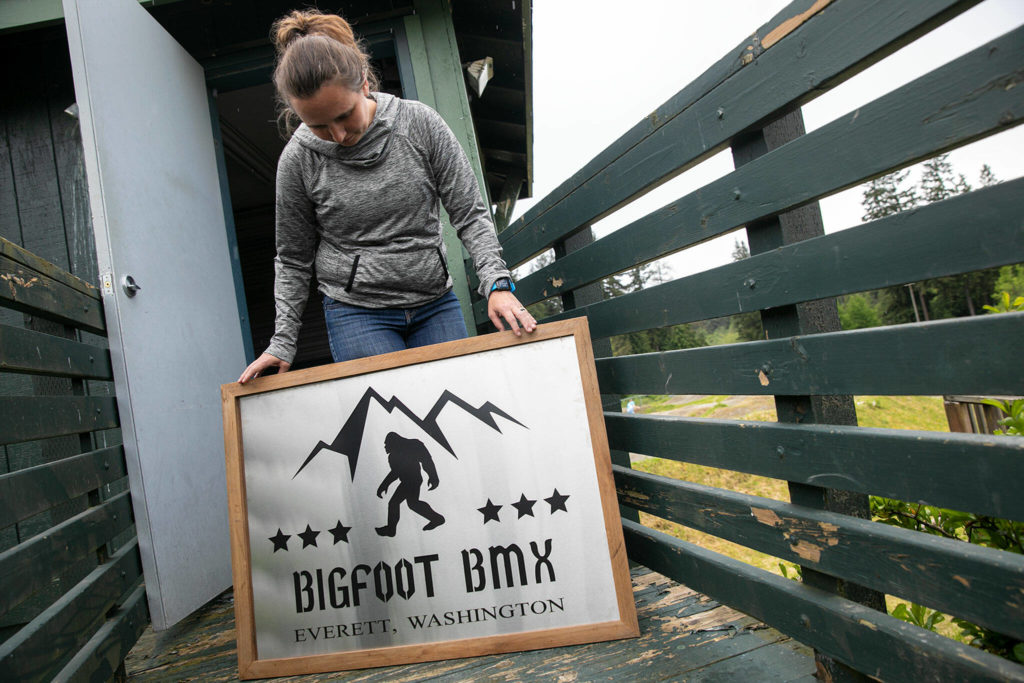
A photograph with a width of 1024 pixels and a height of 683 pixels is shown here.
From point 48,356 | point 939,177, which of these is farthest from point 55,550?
point 939,177

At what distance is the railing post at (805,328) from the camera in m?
1.09

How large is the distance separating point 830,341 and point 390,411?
43.3 inches

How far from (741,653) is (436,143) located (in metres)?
1.54

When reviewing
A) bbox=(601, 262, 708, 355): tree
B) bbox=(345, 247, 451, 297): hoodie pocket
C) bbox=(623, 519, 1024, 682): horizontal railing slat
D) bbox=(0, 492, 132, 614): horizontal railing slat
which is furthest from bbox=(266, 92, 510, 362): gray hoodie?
bbox=(601, 262, 708, 355): tree

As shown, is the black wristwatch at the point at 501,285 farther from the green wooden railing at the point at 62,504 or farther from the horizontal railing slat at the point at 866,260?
the green wooden railing at the point at 62,504

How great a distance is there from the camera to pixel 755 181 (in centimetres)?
114

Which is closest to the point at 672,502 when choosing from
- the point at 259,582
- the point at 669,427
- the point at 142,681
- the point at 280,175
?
the point at 669,427

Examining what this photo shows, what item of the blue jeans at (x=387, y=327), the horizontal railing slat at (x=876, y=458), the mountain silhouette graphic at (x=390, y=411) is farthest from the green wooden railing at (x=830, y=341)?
the blue jeans at (x=387, y=327)

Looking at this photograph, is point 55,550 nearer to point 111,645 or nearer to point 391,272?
point 111,645

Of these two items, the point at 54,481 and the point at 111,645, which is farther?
the point at 111,645

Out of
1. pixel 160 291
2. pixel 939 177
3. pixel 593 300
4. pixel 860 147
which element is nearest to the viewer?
pixel 860 147

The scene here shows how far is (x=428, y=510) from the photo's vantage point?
1.56 meters

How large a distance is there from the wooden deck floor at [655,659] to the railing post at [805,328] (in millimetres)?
166

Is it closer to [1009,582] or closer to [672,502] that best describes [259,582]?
[672,502]
